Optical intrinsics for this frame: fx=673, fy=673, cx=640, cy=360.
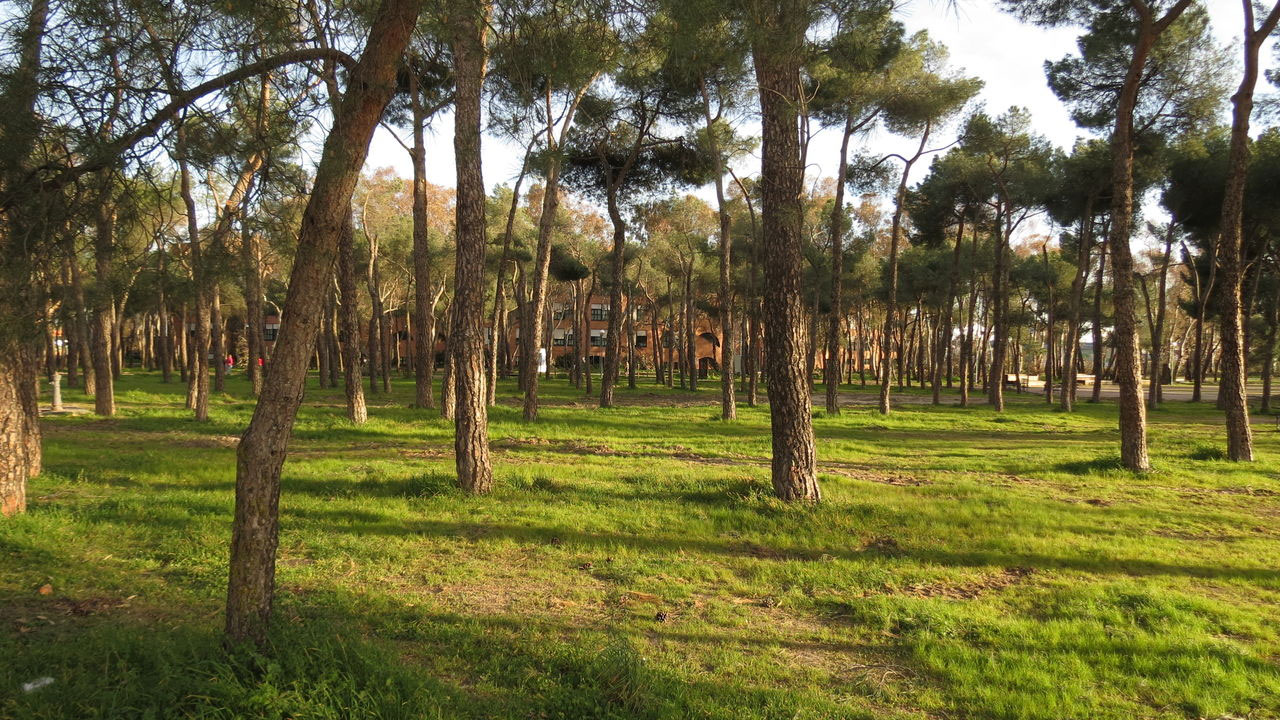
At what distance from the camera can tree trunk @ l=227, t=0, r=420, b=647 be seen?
129 inches

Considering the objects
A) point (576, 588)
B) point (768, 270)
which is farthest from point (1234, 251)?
point (576, 588)

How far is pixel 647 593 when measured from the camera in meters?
4.98

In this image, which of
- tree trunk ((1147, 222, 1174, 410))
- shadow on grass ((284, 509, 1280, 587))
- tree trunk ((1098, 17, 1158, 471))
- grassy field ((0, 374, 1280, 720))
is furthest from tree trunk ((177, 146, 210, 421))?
tree trunk ((1147, 222, 1174, 410))

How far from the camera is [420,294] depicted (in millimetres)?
16031

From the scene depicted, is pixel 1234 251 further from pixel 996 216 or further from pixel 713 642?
pixel 996 216

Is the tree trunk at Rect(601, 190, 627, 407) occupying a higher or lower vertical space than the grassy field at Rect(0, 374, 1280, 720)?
higher

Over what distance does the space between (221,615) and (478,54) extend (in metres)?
4.00

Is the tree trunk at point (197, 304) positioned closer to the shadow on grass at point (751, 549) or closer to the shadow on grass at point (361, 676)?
the shadow on grass at point (361, 676)

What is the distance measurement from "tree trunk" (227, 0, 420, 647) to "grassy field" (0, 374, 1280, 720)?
376mm

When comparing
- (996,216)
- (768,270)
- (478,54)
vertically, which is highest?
(996,216)

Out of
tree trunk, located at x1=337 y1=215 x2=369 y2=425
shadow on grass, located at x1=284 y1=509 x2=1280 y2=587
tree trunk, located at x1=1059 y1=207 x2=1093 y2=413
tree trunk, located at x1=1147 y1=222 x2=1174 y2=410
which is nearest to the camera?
shadow on grass, located at x1=284 y1=509 x2=1280 y2=587

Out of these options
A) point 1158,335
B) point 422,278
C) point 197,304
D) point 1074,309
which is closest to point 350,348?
point 422,278

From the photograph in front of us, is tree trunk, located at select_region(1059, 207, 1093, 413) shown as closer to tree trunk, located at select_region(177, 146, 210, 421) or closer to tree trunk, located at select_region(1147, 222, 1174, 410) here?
tree trunk, located at select_region(1147, 222, 1174, 410)

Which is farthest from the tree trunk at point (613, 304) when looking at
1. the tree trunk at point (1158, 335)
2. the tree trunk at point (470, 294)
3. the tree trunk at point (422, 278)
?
the tree trunk at point (1158, 335)
